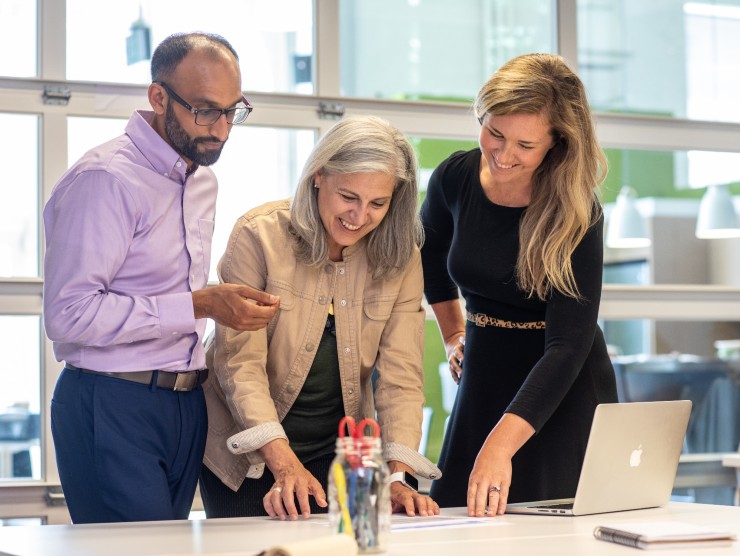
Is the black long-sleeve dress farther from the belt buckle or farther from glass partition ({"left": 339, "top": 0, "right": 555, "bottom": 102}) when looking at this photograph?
glass partition ({"left": 339, "top": 0, "right": 555, "bottom": 102})

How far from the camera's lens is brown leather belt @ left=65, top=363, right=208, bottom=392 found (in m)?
2.16

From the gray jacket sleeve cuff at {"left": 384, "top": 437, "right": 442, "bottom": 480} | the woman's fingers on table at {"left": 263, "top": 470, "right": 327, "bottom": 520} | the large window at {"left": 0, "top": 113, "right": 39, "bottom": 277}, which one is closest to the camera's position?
the woman's fingers on table at {"left": 263, "top": 470, "right": 327, "bottom": 520}

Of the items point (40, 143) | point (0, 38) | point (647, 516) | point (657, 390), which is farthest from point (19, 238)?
point (657, 390)

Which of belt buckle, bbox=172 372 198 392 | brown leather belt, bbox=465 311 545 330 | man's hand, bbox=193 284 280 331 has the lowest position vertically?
belt buckle, bbox=172 372 198 392

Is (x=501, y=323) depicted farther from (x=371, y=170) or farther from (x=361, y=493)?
(x=361, y=493)

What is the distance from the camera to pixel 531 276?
2.36m

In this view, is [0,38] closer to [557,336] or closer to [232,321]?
[232,321]

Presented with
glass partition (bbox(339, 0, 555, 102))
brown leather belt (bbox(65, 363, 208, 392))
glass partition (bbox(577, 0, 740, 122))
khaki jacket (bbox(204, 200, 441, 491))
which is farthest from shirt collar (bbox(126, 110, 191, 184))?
glass partition (bbox(577, 0, 740, 122))

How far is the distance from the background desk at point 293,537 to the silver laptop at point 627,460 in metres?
0.05

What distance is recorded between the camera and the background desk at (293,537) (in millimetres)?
1623

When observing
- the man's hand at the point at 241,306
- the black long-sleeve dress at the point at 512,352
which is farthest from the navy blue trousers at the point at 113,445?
the black long-sleeve dress at the point at 512,352

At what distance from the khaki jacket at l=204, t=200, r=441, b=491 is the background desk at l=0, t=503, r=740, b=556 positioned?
0.98ft

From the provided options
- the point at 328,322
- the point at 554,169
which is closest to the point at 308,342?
the point at 328,322

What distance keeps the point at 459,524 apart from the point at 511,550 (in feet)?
0.99
